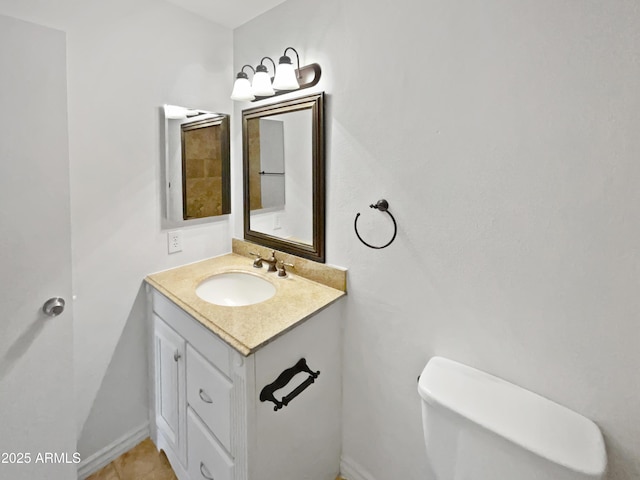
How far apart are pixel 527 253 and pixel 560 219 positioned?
0.13 meters

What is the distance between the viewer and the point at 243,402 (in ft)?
3.55

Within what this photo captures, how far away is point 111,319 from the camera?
1.56 m

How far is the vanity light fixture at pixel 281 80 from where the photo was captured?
4.62 ft

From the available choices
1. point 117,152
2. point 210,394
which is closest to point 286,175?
point 117,152

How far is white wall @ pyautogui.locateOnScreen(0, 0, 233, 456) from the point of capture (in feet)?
4.47

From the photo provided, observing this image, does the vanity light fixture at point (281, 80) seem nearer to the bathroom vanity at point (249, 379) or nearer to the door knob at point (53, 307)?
the bathroom vanity at point (249, 379)

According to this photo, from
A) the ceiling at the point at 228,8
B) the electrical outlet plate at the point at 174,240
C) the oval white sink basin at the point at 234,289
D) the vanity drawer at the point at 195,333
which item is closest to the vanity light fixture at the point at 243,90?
the ceiling at the point at 228,8

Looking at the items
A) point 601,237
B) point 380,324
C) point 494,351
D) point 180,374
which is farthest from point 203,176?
point 601,237

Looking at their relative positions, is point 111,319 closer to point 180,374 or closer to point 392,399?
point 180,374

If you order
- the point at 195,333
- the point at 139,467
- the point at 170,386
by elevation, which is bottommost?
the point at 139,467

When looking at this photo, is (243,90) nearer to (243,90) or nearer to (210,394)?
(243,90)

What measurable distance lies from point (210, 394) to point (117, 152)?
1.14 metres

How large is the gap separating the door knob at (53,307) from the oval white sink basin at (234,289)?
55 cm

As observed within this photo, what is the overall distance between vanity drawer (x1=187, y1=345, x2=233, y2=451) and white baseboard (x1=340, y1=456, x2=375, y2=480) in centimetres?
66
